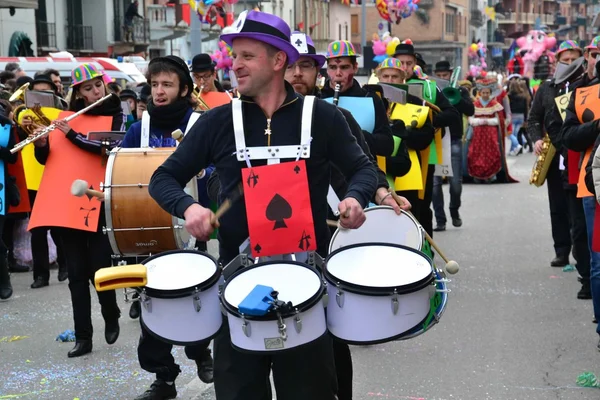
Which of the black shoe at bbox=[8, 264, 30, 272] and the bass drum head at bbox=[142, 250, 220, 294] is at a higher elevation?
the bass drum head at bbox=[142, 250, 220, 294]

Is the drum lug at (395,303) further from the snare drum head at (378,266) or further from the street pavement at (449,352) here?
the street pavement at (449,352)

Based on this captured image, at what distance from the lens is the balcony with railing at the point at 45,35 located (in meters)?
38.2

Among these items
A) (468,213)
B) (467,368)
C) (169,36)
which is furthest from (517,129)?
(169,36)

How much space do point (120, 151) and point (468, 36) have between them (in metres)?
93.8

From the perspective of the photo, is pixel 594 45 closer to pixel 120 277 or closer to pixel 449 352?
pixel 449 352

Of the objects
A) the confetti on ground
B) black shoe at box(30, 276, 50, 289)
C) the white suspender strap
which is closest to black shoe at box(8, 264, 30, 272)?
black shoe at box(30, 276, 50, 289)

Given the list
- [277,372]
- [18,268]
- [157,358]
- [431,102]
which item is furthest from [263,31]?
[18,268]

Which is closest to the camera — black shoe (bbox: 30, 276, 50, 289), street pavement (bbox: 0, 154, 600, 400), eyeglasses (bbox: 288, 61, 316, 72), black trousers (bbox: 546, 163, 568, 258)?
street pavement (bbox: 0, 154, 600, 400)

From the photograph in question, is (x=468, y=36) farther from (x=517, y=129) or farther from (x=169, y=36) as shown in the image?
(x=517, y=129)

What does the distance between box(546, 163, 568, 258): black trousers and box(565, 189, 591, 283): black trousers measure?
101cm

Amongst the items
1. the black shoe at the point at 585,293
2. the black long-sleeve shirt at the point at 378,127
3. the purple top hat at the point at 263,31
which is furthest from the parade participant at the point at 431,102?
the purple top hat at the point at 263,31

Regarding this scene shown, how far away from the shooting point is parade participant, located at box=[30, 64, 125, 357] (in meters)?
7.05

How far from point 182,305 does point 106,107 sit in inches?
143

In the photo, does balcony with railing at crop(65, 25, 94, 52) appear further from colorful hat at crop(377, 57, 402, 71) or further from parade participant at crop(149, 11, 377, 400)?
parade participant at crop(149, 11, 377, 400)
